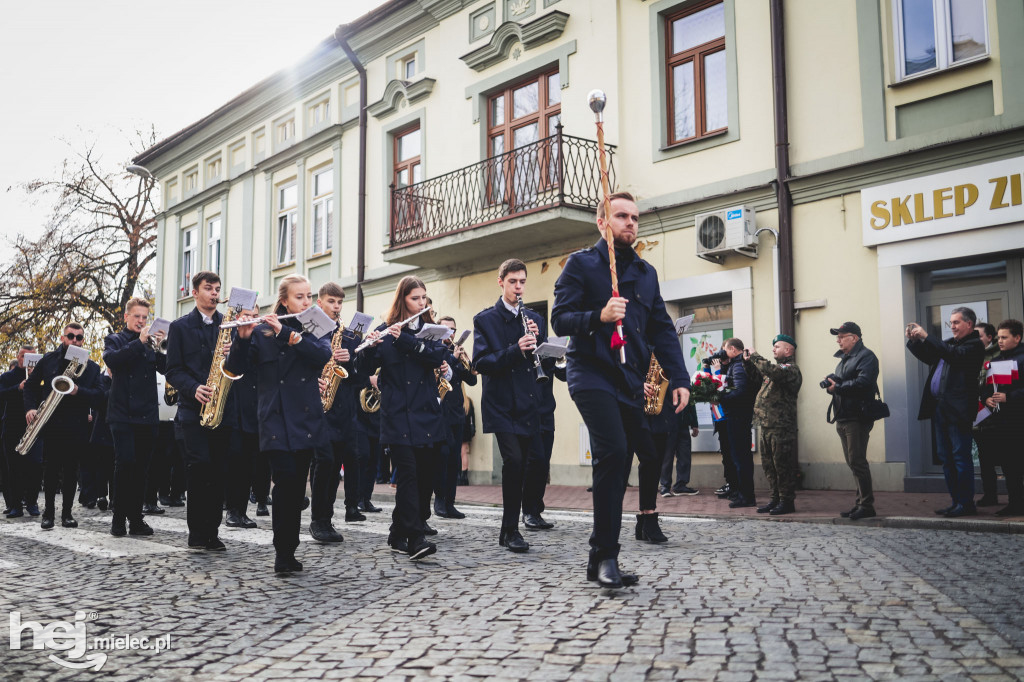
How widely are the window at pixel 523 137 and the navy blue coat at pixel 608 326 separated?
1059 cm

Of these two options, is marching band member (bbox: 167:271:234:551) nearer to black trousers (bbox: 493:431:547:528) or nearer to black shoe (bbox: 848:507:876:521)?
black trousers (bbox: 493:431:547:528)

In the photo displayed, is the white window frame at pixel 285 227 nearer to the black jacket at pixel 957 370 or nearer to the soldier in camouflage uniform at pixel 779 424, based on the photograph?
the soldier in camouflage uniform at pixel 779 424

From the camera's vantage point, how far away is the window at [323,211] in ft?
78.1

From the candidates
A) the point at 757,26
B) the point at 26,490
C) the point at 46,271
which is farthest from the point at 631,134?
the point at 46,271

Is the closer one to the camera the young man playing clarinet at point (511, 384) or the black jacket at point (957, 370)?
the young man playing clarinet at point (511, 384)

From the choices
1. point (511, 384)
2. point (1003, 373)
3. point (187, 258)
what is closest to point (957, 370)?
point (1003, 373)

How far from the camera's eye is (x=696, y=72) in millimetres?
15344

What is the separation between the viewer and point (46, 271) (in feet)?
111

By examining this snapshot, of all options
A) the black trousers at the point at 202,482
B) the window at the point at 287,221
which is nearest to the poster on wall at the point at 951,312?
the black trousers at the point at 202,482

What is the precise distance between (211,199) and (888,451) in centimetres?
2260

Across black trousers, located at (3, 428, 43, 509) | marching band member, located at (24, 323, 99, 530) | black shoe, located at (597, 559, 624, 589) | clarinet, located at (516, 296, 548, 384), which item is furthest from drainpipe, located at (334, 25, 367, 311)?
black shoe, located at (597, 559, 624, 589)

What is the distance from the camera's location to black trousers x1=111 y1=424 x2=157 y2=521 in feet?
28.0

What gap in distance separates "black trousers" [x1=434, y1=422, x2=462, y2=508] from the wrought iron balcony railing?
615 centimetres

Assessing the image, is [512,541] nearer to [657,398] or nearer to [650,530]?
[650,530]
